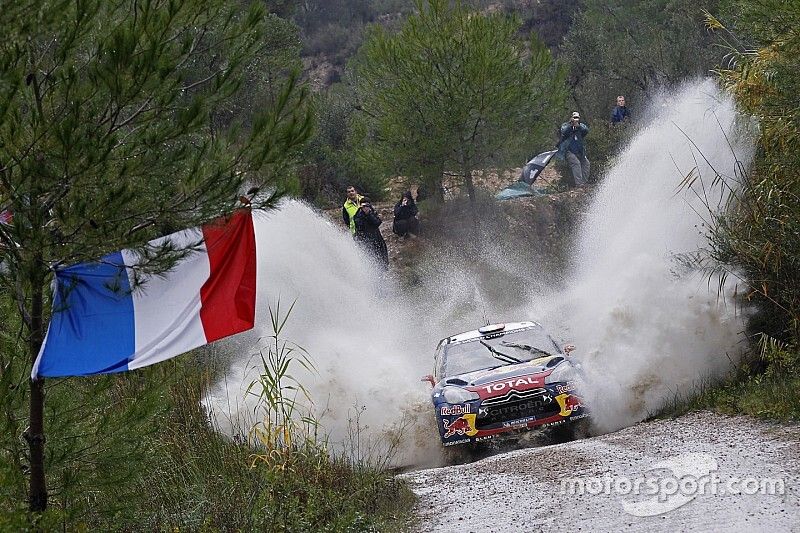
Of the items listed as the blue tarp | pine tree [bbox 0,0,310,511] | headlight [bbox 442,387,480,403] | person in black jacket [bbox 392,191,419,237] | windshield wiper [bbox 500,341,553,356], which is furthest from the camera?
the blue tarp

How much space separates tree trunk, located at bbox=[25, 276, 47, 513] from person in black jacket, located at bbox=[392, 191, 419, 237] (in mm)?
19661

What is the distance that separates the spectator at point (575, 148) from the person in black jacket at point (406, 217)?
4133 millimetres

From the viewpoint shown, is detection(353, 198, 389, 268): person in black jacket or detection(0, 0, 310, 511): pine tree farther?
detection(353, 198, 389, 268): person in black jacket

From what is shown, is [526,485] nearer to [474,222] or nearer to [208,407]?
[208,407]

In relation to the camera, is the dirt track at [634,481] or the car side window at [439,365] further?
the car side window at [439,365]

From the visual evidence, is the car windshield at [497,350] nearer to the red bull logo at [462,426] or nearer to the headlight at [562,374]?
the headlight at [562,374]

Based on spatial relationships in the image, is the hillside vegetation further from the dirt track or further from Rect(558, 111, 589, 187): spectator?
Rect(558, 111, 589, 187): spectator

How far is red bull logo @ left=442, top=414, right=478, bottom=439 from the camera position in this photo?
12992 mm

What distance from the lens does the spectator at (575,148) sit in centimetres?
2723

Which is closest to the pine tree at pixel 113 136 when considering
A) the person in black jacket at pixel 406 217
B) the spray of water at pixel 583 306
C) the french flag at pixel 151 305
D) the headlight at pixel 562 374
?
the french flag at pixel 151 305

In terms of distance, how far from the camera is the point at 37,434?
7270 millimetres

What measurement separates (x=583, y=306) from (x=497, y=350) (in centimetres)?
392

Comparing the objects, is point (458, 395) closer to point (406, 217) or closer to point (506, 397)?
point (506, 397)

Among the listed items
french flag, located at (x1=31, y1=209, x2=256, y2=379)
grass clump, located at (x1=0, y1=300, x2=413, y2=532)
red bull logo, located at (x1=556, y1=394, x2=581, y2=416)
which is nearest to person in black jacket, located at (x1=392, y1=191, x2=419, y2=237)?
red bull logo, located at (x1=556, y1=394, x2=581, y2=416)
